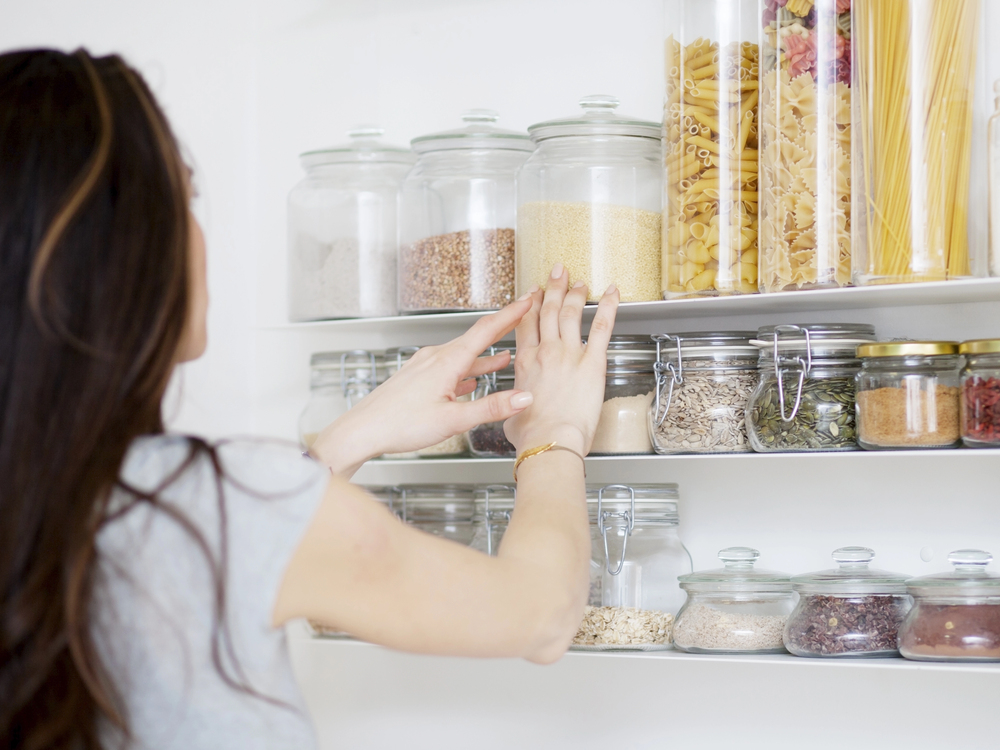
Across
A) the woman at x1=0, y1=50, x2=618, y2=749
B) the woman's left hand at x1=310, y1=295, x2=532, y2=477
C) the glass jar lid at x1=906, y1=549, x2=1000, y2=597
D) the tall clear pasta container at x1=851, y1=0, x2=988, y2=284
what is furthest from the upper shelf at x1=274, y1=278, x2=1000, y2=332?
the woman at x1=0, y1=50, x2=618, y2=749

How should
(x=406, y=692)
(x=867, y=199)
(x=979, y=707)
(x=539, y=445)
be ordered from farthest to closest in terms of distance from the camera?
(x=406, y=692), (x=979, y=707), (x=867, y=199), (x=539, y=445)

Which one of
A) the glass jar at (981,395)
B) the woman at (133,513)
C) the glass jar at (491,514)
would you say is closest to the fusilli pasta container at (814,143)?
the glass jar at (981,395)

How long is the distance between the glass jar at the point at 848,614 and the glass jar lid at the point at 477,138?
0.63m

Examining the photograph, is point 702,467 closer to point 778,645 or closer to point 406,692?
point 778,645

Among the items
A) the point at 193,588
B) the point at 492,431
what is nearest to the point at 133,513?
the point at 193,588

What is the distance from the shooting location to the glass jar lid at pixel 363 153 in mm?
1367

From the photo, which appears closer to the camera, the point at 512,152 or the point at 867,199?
the point at 867,199

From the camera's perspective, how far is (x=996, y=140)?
1031 millimetres

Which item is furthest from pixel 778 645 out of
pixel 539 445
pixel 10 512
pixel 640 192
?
pixel 10 512

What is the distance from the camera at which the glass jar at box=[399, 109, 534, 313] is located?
124 centimetres

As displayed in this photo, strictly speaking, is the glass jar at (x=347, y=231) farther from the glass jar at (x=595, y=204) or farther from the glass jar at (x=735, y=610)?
the glass jar at (x=735, y=610)

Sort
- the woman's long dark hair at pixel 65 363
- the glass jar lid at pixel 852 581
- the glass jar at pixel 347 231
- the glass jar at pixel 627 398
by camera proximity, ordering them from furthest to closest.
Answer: the glass jar at pixel 347 231 < the glass jar at pixel 627 398 < the glass jar lid at pixel 852 581 < the woman's long dark hair at pixel 65 363

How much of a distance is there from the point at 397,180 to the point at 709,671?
772 mm

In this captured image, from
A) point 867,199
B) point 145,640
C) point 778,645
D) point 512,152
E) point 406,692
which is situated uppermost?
point 512,152
